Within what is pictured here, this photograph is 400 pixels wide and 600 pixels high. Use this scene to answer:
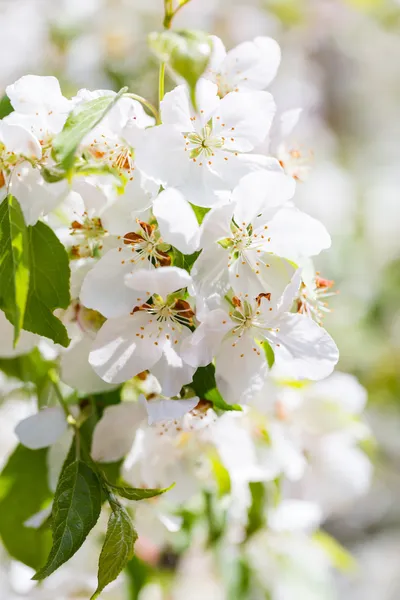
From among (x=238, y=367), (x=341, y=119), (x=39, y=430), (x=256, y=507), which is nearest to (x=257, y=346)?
(x=238, y=367)

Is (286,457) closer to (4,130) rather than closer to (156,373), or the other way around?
(156,373)

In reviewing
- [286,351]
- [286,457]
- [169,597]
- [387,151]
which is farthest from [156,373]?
[387,151]

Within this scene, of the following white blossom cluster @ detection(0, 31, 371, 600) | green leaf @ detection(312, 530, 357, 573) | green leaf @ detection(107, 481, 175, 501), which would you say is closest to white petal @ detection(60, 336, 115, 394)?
white blossom cluster @ detection(0, 31, 371, 600)

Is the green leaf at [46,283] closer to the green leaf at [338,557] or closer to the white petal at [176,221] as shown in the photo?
the white petal at [176,221]

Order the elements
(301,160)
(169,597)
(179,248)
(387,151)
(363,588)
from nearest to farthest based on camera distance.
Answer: (179,248) < (301,160) < (169,597) < (363,588) < (387,151)

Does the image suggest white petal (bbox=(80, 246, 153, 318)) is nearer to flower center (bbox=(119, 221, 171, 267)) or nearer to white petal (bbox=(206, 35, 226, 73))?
flower center (bbox=(119, 221, 171, 267))

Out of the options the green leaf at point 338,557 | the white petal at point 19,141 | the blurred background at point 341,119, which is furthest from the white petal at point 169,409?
the blurred background at point 341,119

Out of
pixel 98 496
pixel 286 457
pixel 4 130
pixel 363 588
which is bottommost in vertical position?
pixel 363 588
